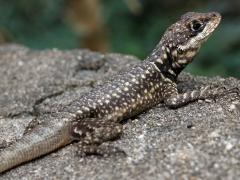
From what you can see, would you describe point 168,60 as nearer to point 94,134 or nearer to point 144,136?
point 144,136

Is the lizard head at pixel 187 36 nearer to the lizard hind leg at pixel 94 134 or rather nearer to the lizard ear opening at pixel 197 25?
the lizard ear opening at pixel 197 25

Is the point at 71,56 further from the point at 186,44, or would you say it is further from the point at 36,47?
the point at 186,44

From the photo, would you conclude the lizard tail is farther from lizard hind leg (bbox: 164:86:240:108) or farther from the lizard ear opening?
the lizard ear opening

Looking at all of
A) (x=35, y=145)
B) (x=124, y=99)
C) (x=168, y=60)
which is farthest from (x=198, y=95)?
(x=35, y=145)

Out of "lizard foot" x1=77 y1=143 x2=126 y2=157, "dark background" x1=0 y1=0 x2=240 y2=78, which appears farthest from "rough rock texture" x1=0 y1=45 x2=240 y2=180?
"dark background" x1=0 y1=0 x2=240 y2=78

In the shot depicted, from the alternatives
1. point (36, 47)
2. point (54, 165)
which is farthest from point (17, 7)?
point (54, 165)

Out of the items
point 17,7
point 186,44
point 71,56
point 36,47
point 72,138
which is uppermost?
point 17,7
